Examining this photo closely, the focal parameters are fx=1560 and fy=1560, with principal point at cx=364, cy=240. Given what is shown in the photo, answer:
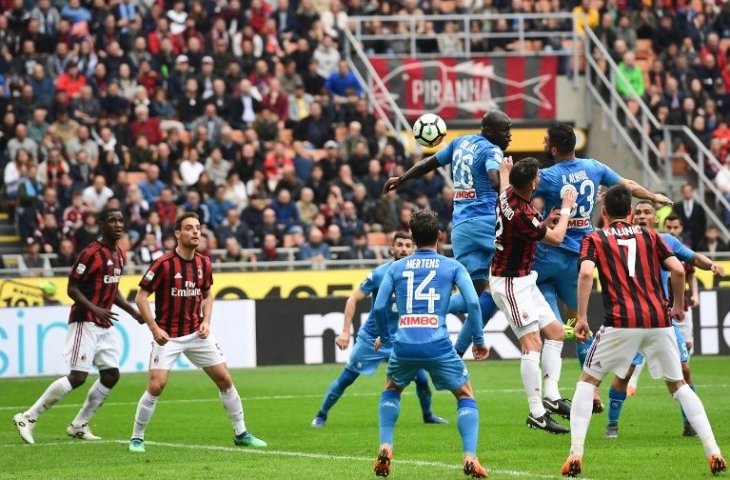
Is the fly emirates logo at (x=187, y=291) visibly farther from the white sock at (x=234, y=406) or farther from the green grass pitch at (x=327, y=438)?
the green grass pitch at (x=327, y=438)

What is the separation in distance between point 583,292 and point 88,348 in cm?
585

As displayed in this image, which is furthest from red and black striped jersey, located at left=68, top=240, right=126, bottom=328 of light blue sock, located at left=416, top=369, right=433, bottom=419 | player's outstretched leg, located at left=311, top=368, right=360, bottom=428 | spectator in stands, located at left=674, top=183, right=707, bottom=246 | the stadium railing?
the stadium railing

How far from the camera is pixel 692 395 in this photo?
36.0 feet

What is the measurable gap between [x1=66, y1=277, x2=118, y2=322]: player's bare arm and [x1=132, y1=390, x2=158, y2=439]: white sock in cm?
149

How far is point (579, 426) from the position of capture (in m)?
10.8

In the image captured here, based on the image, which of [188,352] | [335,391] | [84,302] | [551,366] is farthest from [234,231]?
[551,366]

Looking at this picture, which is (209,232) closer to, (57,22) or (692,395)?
(57,22)

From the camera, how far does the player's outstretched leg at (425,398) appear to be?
15.5 metres

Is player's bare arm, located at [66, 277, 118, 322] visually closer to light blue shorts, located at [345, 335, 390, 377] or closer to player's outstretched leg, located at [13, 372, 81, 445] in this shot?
player's outstretched leg, located at [13, 372, 81, 445]

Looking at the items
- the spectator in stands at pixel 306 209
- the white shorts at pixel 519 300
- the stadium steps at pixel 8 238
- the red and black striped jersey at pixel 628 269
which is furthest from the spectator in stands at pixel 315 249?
the red and black striped jersey at pixel 628 269

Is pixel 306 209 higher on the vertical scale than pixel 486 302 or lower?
higher

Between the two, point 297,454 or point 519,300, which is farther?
point 519,300

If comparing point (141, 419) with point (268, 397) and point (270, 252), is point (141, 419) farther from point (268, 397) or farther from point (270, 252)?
point (270, 252)

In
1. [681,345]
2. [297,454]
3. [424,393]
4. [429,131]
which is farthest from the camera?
[424,393]
